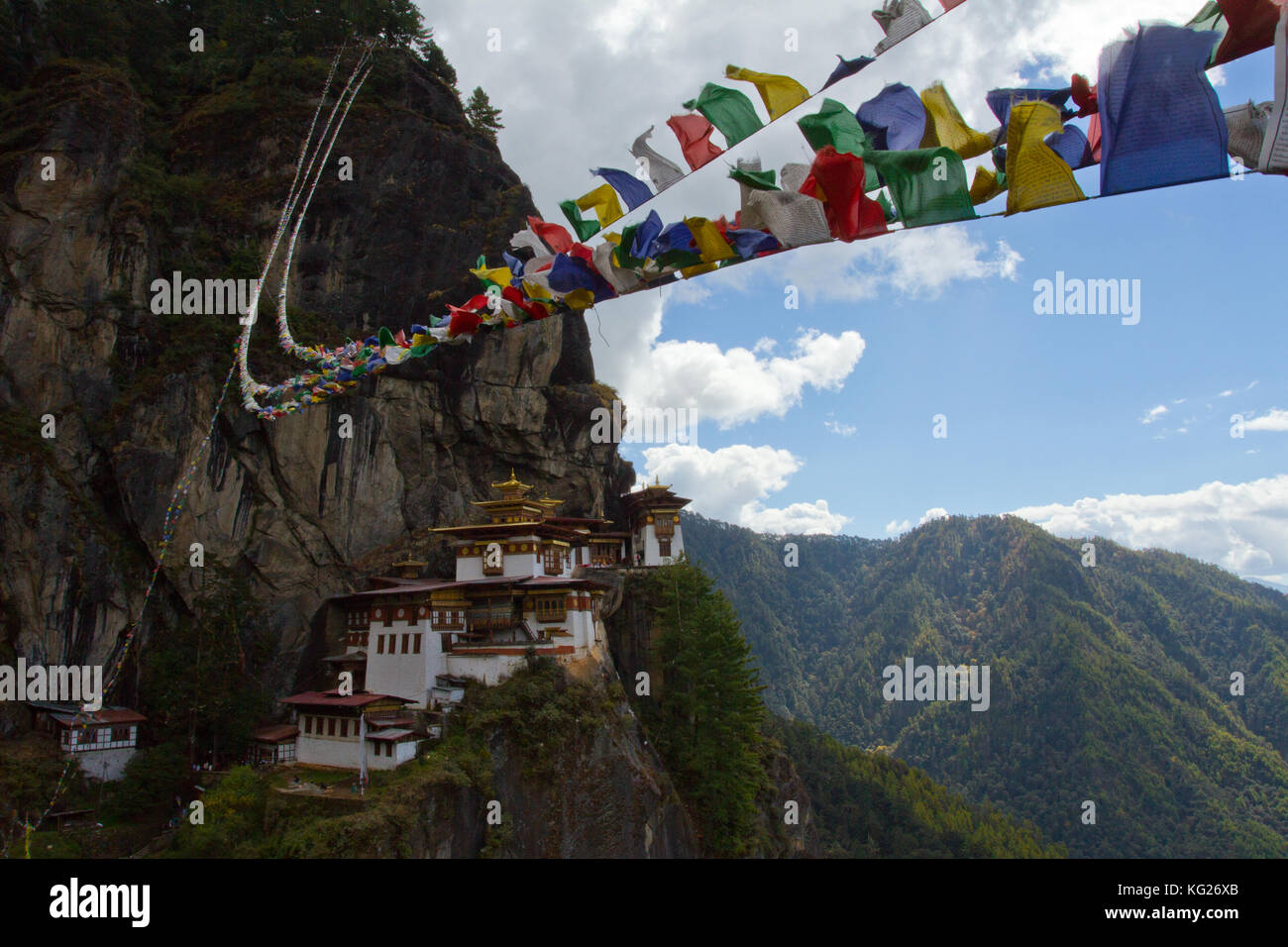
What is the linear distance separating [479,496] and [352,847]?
18.3 metres

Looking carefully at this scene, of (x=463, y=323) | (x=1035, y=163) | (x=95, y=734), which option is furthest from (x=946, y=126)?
(x=95, y=734)

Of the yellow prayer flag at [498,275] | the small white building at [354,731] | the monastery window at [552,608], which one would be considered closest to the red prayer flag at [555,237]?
the yellow prayer flag at [498,275]

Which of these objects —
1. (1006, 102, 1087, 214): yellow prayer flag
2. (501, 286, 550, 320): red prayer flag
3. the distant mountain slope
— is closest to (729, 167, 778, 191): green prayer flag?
(1006, 102, 1087, 214): yellow prayer flag

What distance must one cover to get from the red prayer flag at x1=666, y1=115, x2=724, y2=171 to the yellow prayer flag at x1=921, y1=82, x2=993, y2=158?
4.83 feet

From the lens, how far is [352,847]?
Answer: 1573cm

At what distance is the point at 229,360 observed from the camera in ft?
85.7

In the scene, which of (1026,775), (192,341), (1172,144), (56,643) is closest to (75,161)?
(192,341)

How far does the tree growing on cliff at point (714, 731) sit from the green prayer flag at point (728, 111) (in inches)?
897

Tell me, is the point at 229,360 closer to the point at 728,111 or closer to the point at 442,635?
the point at 442,635

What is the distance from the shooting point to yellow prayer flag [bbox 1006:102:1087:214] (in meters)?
4.62

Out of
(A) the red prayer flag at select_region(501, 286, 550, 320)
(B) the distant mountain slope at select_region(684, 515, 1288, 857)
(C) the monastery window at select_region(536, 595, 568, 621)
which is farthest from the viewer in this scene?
(B) the distant mountain slope at select_region(684, 515, 1288, 857)

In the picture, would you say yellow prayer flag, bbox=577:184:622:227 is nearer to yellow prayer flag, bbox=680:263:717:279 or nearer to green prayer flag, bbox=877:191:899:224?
yellow prayer flag, bbox=680:263:717:279

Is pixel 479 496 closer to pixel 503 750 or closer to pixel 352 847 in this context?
pixel 503 750

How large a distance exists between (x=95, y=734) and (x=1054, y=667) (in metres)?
128
